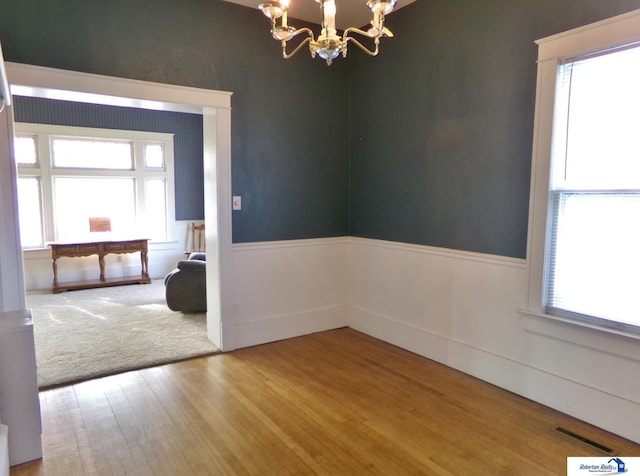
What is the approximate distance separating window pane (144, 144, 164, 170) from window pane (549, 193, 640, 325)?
634 cm

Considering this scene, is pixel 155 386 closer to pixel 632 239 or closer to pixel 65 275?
pixel 632 239

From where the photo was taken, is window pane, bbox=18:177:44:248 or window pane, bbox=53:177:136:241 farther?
window pane, bbox=53:177:136:241

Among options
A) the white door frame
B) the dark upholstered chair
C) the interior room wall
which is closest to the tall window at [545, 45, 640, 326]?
the interior room wall

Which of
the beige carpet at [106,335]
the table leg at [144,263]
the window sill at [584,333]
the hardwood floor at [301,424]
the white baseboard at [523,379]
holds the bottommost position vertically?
the hardwood floor at [301,424]

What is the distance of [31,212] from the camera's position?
6219mm

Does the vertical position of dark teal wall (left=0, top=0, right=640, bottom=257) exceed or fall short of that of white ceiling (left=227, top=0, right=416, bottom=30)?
it falls short

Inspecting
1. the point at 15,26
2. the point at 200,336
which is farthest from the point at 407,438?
the point at 15,26

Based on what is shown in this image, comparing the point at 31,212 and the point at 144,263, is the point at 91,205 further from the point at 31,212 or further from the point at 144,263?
the point at 144,263

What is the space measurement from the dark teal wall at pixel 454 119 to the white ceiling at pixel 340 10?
264 mm

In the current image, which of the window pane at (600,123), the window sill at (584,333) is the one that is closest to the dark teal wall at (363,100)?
the window pane at (600,123)

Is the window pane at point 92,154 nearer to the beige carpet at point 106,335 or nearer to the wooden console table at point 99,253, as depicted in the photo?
the wooden console table at point 99,253

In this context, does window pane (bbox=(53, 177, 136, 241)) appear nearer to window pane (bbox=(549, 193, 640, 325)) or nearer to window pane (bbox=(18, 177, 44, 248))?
window pane (bbox=(18, 177, 44, 248))

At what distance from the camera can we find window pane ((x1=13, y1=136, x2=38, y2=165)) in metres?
6.13

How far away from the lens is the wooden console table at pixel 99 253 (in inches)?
237
